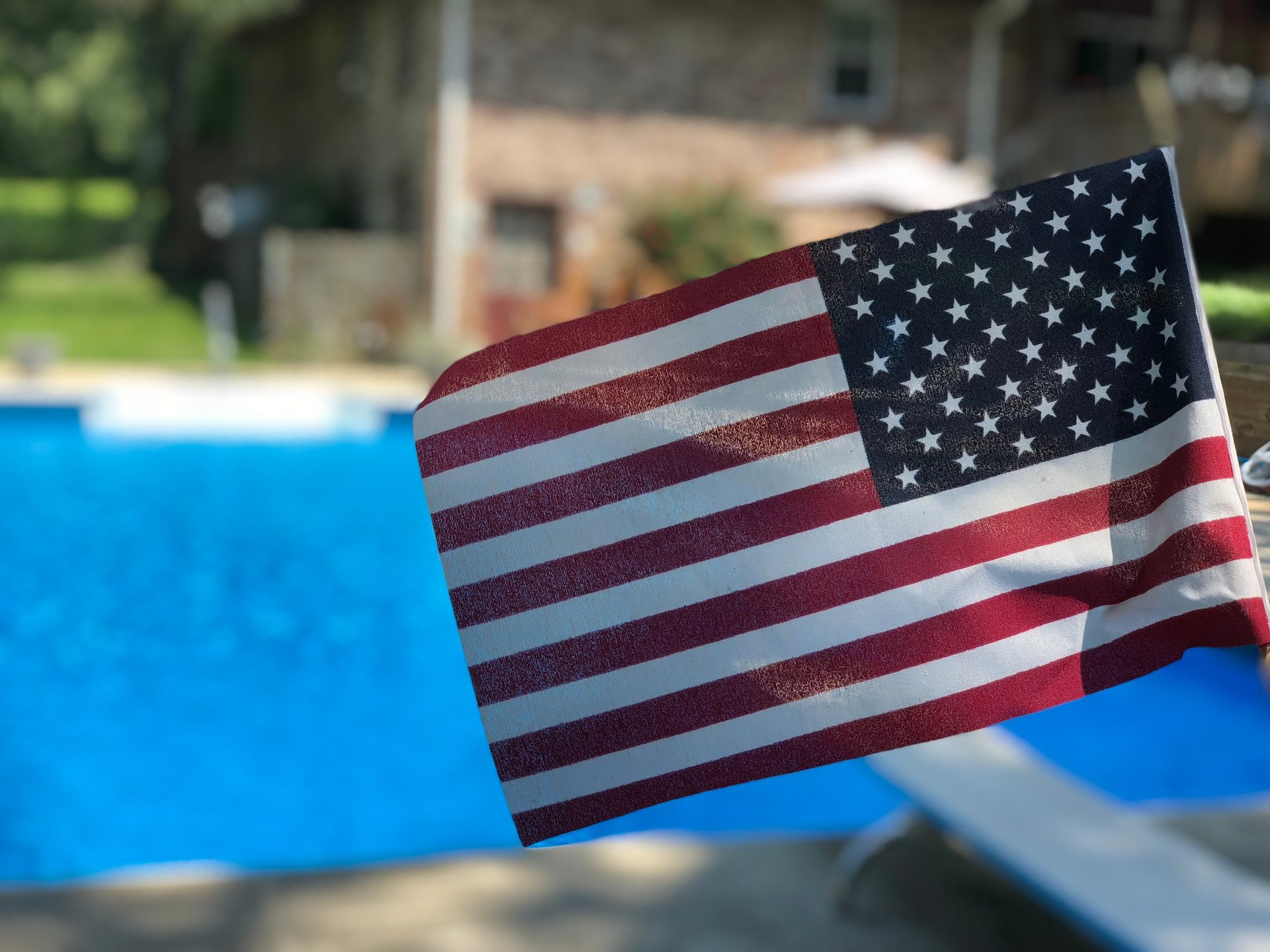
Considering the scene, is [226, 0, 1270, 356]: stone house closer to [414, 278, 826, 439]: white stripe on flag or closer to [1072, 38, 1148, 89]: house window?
[1072, 38, 1148, 89]: house window


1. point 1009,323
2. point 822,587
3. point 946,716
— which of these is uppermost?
point 1009,323

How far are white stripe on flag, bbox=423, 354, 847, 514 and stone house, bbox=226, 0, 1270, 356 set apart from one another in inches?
598

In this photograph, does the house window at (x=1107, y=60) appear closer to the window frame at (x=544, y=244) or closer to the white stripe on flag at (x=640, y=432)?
the window frame at (x=544, y=244)

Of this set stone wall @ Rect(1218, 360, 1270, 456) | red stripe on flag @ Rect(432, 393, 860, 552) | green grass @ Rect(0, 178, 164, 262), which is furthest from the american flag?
green grass @ Rect(0, 178, 164, 262)

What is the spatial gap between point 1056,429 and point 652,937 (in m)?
3.26

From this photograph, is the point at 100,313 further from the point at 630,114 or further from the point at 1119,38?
the point at 1119,38

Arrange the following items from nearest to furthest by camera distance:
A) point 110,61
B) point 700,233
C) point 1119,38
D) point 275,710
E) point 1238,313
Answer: point 1238,313 < point 275,710 < point 700,233 < point 1119,38 < point 110,61

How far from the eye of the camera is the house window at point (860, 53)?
1953 centimetres

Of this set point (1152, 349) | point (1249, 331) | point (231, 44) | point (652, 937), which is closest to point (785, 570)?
point (1152, 349)

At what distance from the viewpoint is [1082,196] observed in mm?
2164

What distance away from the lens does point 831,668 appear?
220cm

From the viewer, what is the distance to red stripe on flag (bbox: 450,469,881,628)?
218 centimetres

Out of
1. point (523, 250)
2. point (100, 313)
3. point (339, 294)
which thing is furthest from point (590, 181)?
point (100, 313)

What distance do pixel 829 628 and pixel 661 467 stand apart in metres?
0.36
